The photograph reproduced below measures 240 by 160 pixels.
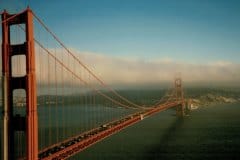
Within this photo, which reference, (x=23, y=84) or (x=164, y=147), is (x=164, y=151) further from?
(x=23, y=84)

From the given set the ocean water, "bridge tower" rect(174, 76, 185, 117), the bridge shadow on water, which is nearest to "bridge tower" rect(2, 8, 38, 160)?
the ocean water

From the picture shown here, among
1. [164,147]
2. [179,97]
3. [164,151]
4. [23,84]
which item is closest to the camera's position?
[23,84]

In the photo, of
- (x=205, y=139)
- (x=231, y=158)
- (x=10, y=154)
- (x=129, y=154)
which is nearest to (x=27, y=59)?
(x=10, y=154)

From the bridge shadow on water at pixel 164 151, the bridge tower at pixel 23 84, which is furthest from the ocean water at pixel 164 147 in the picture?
the bridge tower at pixel 23 84

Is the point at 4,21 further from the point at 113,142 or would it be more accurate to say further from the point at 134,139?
the point at 134,139

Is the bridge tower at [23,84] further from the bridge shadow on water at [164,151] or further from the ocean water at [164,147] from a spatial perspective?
the bridge shadow on water at [164,151]

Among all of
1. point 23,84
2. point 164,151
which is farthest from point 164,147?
point 23,84

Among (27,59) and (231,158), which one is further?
(231,158)

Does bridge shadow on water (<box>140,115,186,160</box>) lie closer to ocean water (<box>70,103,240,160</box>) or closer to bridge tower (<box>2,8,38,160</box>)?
ocean water (<box>70,103,240,160</box>)
